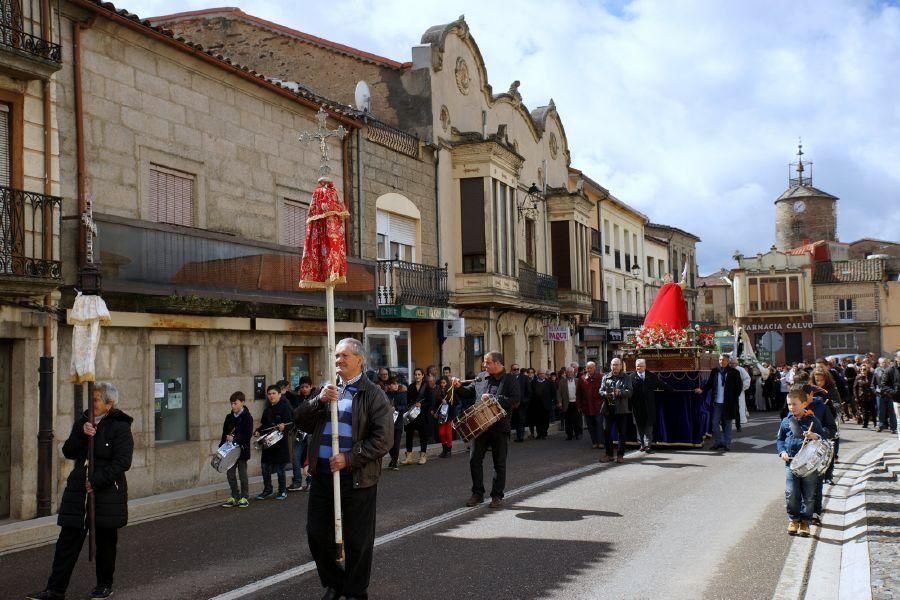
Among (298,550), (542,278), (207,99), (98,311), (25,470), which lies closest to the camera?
(98,311)

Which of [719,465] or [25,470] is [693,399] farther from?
[25,470]

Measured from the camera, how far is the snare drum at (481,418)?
10758 mm

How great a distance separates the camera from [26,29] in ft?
37.7

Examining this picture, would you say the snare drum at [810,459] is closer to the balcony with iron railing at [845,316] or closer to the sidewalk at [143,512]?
the sidewalk at [143,512]

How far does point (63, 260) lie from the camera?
1183cm

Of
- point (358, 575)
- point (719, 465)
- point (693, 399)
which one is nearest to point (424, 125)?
point (693, 399)

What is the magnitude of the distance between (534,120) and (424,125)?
9.92 metres

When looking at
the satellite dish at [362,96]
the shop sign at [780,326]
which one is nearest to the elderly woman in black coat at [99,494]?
the satellite dish at [362,96]

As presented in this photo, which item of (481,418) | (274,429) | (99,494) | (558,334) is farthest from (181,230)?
(558,334)

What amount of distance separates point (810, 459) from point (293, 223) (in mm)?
11633

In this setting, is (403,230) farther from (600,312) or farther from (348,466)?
(600,312)

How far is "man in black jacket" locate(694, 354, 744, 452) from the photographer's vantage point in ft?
53.1

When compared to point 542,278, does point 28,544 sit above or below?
below

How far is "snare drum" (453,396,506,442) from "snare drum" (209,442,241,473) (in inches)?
114
